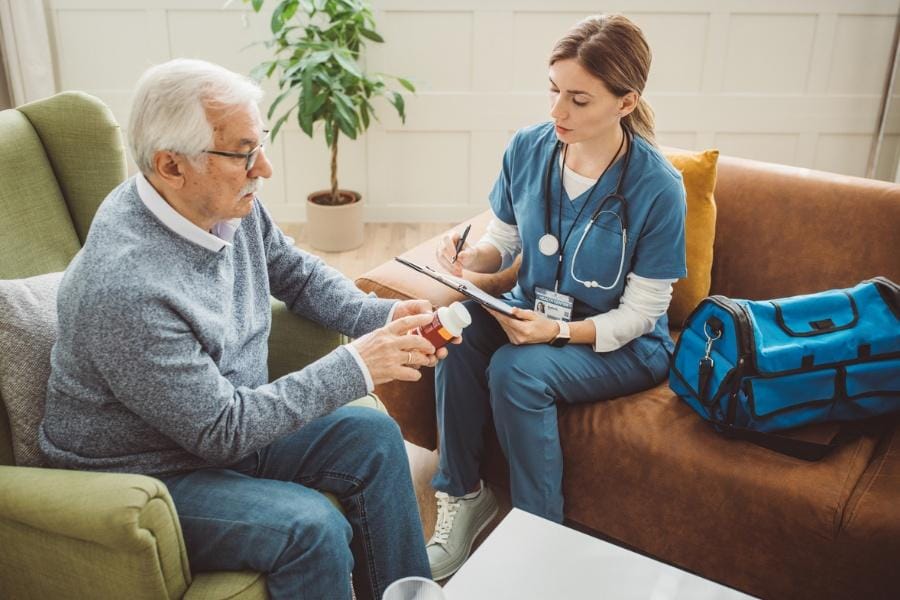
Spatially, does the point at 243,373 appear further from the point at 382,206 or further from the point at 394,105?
the point at 382,206

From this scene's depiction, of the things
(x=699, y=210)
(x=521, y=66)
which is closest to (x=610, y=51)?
(x=699, y=210)

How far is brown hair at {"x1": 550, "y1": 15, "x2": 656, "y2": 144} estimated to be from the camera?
159 cm

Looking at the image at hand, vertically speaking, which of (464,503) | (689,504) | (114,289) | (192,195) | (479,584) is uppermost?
(192,195)

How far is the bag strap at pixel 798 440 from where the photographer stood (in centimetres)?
151

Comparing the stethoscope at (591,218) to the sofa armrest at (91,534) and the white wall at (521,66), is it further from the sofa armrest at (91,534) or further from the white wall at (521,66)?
the white wall at (521,66)

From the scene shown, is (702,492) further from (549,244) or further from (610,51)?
(610,51)

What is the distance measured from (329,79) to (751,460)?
218cm

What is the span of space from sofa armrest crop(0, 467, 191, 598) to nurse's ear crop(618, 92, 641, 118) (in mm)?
1139

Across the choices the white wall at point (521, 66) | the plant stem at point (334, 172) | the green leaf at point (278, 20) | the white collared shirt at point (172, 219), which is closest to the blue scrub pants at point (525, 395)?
the white collared shirt at point (172, 219)

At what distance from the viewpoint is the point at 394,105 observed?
3416 millimetres

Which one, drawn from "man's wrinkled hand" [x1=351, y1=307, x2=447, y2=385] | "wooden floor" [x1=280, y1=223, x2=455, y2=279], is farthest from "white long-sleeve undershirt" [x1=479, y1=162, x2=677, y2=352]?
"wooden floor" [x1=280, y1=223, x2=455, y2=279]

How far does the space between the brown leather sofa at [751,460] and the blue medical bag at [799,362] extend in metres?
0.07

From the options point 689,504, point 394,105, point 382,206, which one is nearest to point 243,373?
point 689,504

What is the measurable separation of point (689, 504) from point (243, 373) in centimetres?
91
